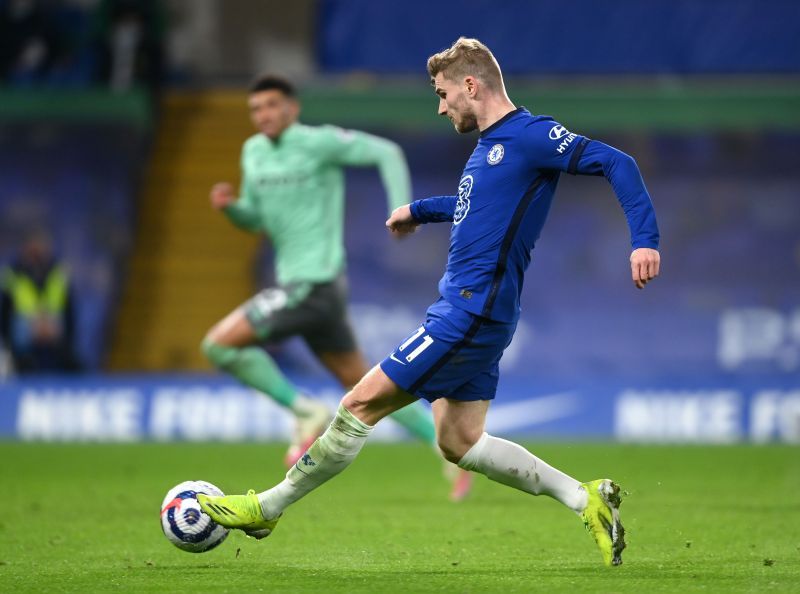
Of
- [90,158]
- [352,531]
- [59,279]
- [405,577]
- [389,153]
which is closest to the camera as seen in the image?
[405,577]

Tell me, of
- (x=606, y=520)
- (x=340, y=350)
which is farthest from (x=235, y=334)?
(x=606, y=520)

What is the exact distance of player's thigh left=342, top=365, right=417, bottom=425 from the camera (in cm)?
621

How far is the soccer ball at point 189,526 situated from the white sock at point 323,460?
25 cm

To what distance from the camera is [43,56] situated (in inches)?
803

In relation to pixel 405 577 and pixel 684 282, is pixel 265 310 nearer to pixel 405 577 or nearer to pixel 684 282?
pixel 405 577

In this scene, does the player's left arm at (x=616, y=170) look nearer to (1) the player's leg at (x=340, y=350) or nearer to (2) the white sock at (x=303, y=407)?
(1) the player's leg at (x=340, y=350)

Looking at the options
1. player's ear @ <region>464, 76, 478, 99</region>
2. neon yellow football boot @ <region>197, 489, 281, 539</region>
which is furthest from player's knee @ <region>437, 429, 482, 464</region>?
player's ear @ <region>464, 76, 478, 99</region>

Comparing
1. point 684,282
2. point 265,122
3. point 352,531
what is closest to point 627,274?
point 684,282

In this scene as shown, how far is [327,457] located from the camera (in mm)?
6305

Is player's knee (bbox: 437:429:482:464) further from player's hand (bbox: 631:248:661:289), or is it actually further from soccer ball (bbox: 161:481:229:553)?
player's hand (bbox: 631:248:661:289)

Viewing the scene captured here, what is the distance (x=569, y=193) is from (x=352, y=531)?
13079mm

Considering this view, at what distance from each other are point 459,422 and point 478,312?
0.55 m

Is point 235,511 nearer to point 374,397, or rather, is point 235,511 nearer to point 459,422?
point 374,397

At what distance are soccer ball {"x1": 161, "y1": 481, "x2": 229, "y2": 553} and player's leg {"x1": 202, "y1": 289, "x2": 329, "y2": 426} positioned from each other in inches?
126
